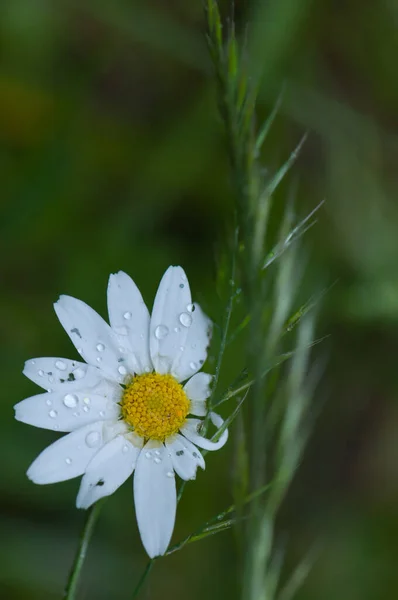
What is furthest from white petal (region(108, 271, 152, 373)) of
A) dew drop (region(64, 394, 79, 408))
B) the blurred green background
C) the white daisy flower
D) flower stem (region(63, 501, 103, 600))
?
the blurred green background

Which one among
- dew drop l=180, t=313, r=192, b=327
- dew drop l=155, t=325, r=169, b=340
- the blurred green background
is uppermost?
dew drop l=180, t=313, r=192, b=327

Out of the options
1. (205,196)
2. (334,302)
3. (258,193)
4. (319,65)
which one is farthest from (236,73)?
(319,65)

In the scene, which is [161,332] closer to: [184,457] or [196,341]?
[196,341]

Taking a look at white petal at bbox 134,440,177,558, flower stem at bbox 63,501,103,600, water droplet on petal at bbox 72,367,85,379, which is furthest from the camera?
water droplet on petal at bbox 72,367,85,379

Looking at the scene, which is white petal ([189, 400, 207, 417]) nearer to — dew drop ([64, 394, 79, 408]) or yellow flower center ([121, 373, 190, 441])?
yellow flower center ([121, 373, 190, 441])

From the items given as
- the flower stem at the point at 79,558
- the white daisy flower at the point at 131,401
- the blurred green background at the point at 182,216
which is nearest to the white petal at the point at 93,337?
the white daisy flower at the point at 131,401

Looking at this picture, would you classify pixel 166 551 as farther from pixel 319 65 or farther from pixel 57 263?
pixel 319 65

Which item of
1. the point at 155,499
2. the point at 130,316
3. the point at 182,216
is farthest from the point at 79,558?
the point at 182,216
